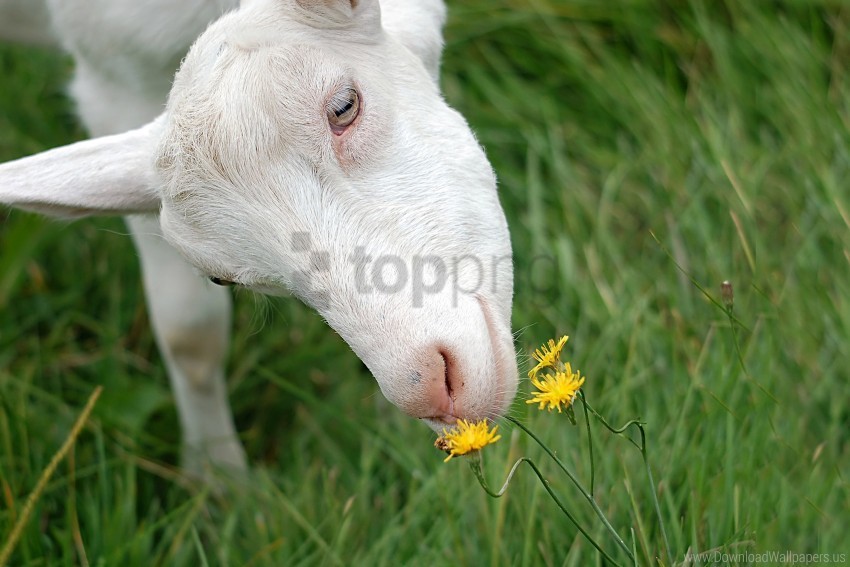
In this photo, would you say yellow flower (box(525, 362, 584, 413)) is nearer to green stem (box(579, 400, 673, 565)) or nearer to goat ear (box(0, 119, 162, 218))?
green stem (box(579, 400, 673, 565))

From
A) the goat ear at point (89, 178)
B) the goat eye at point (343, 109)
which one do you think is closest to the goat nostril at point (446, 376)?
the goat eye at point (343, 109)

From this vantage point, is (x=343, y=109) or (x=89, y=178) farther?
(x=89, y=178)

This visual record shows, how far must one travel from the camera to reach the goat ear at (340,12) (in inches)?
87.9

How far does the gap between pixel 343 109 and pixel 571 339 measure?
60.1 inches

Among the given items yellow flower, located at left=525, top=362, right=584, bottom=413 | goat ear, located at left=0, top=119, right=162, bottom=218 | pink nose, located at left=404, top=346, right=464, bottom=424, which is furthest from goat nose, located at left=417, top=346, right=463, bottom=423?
goat ear, located at left=0, top=119, right=162, bottom=218

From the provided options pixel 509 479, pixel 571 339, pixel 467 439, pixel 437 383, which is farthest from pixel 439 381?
pixel 571 339

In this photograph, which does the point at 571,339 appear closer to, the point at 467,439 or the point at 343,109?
the point at 343,109

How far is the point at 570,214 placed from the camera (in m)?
3.85

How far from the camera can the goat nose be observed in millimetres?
1892

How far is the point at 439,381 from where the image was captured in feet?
6.23

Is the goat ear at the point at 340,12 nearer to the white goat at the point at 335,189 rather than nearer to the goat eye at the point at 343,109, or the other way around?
the white goat at the point at 335,189

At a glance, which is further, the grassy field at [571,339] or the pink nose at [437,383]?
the grassy field at [571,339]

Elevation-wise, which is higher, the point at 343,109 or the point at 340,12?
the point at 340,12

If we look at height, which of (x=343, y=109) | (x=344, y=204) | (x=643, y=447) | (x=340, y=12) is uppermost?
(x=340, y=12)
